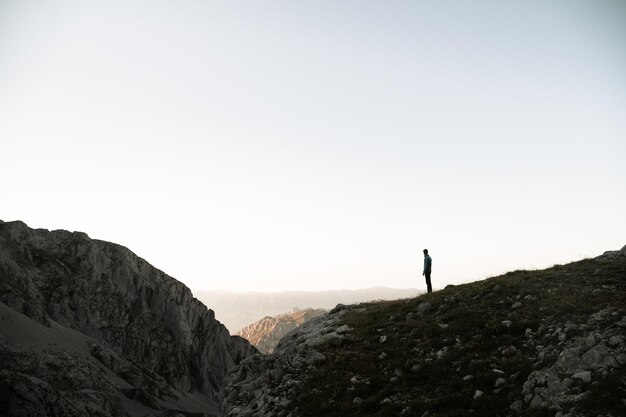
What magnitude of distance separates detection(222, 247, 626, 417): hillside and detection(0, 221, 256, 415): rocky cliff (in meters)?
31.5

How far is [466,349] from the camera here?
16.2 meters

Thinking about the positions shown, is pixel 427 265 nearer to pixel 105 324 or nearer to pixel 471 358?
pixel 471 358

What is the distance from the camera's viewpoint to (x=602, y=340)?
13.3m

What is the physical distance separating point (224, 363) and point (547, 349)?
115460 millimetres

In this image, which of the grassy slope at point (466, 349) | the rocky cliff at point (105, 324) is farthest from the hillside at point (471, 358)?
the rocky cliff at point (105, 324)

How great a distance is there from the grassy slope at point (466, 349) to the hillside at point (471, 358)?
0.04 m

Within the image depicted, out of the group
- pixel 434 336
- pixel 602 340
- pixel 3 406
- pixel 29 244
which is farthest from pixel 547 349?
pixel 29 244

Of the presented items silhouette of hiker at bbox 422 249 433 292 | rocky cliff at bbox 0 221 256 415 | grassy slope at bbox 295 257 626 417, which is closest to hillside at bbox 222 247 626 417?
grassy slope at bbox 295 257 626 417

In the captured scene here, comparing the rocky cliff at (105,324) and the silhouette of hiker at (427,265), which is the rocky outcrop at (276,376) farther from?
the rocky cliff at (105,324)

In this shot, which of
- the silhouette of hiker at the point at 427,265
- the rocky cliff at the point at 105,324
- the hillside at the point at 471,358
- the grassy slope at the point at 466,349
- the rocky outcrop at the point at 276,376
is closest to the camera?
the hillside at the point at 471,358

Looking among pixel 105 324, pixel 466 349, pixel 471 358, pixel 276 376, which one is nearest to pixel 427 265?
pixel 466 349

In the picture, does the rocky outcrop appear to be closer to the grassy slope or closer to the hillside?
the hillside

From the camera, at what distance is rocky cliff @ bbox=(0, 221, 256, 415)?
4928 centimetres

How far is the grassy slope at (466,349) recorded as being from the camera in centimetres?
1321
